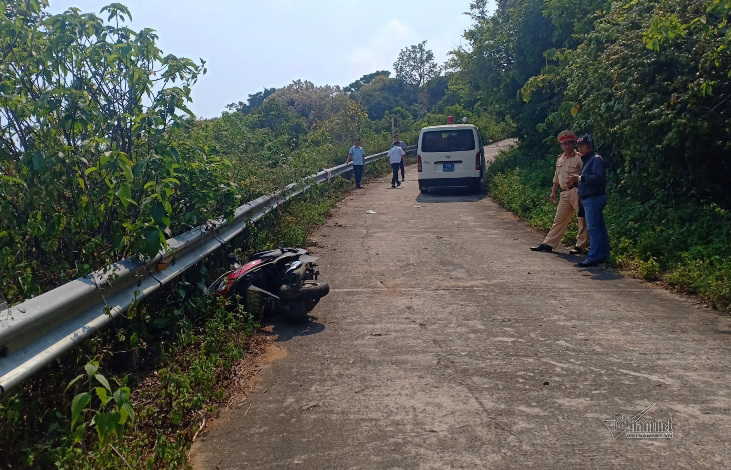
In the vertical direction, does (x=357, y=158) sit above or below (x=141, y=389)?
above

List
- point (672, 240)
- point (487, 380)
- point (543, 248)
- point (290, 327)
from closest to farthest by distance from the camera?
point (487, 380)
point (290, 327)
point (672, 240)
point (543, 248)

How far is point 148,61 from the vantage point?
5938 mm

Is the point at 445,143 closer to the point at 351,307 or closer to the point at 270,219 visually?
the point at 270,219

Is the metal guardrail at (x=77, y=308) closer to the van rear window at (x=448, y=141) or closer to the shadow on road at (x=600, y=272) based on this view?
the shadow on road at (x=600, y=272)

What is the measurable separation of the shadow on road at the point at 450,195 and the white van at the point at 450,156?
13.1 inches

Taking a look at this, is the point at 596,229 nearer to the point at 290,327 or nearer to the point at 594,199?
the point at 594,199

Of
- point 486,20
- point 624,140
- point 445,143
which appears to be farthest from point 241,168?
point 486,20

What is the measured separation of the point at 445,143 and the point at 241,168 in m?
9.12

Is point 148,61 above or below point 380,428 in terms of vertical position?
above

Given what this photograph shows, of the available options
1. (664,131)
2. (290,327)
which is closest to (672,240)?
(664,131)

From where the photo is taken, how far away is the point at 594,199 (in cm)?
923

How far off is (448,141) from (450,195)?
1434 millimetres

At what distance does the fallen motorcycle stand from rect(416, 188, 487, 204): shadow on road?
10502mm

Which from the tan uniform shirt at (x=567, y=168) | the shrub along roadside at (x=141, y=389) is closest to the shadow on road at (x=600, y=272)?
the tan uniform shirt at (x=567, y=168)
